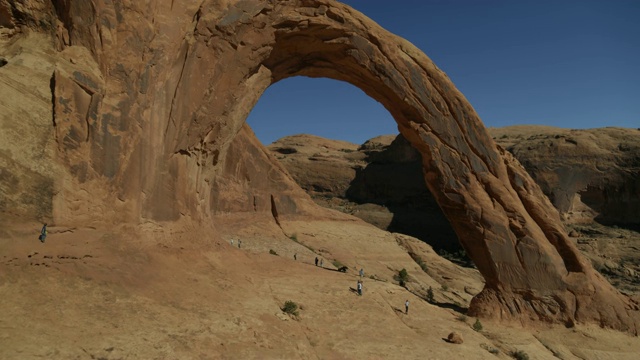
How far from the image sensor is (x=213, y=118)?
13125mm

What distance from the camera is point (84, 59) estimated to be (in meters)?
9.93

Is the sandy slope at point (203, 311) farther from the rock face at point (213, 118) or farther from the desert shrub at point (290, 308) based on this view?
the rock face at point (213, 118)

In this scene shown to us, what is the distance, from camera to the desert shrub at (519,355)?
41.9 ft

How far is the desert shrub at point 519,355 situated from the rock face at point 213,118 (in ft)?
9.68

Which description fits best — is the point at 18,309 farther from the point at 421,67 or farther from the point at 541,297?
the point at 541,297

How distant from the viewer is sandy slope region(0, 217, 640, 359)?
744 centimetres

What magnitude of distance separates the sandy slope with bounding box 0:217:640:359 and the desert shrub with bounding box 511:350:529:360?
25 cm

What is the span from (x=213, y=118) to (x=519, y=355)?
470 inches

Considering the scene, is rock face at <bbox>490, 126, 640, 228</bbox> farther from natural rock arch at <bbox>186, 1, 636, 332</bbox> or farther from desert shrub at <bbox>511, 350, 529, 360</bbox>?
desert shrub at <bbox>511, 350, 529, 360</bbox>

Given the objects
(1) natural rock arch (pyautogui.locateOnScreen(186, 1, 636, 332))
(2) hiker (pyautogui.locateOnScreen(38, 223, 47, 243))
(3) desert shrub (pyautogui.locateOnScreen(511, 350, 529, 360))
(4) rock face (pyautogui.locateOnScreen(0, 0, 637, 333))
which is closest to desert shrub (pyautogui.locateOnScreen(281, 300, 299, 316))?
(4) rock face (pyautogui.locateOnScreen(0, 0, 637, 333))

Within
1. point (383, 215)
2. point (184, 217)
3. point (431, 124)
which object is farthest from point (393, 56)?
point (383, 215)

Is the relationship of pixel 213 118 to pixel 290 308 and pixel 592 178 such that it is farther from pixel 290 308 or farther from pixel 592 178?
pixel 592 178

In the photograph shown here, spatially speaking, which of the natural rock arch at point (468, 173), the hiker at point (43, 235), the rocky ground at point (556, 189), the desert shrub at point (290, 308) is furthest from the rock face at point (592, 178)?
the hiker at point (43, 235)

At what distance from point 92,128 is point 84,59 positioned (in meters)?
1.70
